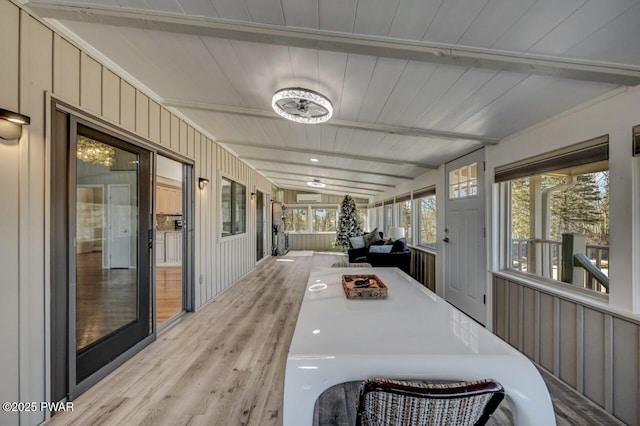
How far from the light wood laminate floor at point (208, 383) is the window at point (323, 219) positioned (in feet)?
24.0

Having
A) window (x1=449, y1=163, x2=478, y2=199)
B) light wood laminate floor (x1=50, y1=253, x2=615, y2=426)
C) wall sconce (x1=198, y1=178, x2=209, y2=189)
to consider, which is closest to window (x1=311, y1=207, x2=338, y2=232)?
window (x1=449, y1=163, x2=478, y2=199)

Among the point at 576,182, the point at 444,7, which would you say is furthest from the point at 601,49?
the point at 576,182

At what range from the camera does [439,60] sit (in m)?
1.54

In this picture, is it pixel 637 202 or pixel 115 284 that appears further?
pixel 115 284

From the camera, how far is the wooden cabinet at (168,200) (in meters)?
7.10

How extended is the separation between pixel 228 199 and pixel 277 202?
4.70 metres

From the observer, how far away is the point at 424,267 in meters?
5.07

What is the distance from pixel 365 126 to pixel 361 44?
53.2 inches

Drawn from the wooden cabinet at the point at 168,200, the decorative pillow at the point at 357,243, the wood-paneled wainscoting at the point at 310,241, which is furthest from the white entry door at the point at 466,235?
the wood-paneled wainscoting at the point at 310,241


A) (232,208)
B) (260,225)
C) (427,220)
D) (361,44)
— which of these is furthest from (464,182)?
(260,225)

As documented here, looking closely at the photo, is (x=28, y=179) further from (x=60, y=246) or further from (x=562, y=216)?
(x=562, y=216)

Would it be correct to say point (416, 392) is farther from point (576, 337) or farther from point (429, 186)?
point (429, 186)

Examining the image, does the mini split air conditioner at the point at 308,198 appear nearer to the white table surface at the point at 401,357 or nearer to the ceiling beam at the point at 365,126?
the ceiling beam at the point at 365,126

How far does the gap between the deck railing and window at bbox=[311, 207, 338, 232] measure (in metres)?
7.93
